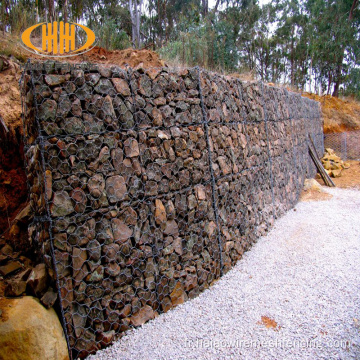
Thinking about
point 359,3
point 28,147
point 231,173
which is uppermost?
point 359,3

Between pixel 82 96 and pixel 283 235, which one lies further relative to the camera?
pixel 283 235

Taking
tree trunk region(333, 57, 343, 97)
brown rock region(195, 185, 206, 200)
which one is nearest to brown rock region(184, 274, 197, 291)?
brown rock region(195, 185, 206, 200)

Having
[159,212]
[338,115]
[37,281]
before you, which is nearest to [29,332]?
[37,281]

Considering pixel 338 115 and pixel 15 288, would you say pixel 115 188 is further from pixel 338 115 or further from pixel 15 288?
pixel 338 115

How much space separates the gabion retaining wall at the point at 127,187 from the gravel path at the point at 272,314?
20cm

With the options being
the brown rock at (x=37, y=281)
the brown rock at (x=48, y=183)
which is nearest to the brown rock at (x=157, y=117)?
the brown rock at (x=48, y=183)

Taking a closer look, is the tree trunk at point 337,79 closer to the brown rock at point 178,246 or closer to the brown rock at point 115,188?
the brown rock at point 178,246

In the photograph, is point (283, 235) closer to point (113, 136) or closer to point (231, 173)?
point (231, 173)

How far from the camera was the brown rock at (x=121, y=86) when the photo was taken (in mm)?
2669

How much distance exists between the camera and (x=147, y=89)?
2932mm

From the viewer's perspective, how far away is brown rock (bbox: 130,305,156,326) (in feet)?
8.98

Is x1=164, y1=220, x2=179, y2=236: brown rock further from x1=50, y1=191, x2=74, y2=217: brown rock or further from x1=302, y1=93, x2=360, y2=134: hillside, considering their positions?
x1=302, y1=93, x2=360, y2=134: hillside

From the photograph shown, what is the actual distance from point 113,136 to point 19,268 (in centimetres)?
145

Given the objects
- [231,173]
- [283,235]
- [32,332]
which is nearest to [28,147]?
[32,332]
